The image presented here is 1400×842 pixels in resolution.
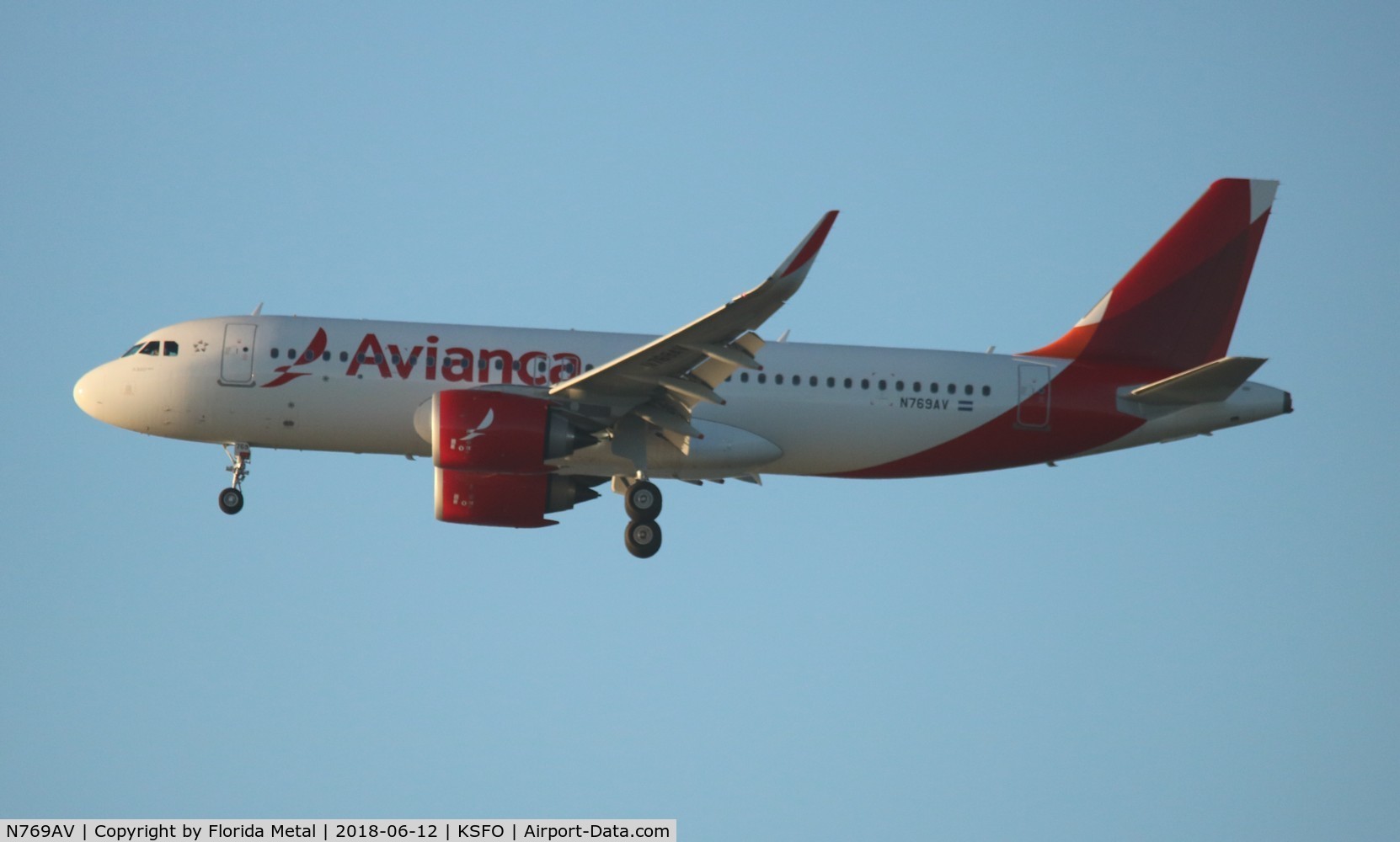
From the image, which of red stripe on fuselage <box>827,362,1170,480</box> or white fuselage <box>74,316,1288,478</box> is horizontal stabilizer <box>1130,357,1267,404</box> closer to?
white fuselage <box>74,316,1288,478</box>

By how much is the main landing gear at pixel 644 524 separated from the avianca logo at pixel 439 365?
276cm

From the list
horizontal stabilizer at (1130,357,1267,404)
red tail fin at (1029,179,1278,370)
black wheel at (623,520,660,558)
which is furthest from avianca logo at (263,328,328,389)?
horizontal stabilizer at (1130,357,1267,404)

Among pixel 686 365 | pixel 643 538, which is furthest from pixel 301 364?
pixel 686 365

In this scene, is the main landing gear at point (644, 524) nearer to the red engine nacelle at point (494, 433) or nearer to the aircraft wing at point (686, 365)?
the aircraft wing at point (686, 365)

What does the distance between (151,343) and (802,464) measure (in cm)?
1380

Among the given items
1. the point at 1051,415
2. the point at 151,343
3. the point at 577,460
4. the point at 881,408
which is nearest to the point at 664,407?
the point at 577,460

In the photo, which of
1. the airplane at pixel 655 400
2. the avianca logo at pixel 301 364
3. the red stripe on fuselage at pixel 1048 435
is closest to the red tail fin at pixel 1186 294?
the airplane at pixel 655 400

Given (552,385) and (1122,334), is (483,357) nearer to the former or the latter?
(552,385)

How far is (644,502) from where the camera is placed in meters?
36.2

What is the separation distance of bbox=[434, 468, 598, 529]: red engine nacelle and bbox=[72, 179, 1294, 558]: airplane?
37mm

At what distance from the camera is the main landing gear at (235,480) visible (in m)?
37.3

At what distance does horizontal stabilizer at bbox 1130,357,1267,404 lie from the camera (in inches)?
1364

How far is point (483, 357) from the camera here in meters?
36.1

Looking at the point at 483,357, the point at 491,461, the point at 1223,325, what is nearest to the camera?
the point at 491,461
